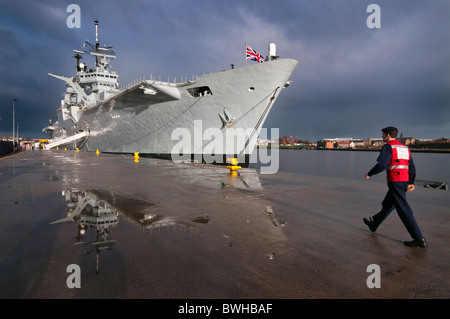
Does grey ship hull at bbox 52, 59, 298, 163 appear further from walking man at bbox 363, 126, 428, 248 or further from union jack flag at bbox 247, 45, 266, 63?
walking man at bbox 363, 126, 428, 248

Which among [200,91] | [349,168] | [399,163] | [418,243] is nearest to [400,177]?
[399,163]

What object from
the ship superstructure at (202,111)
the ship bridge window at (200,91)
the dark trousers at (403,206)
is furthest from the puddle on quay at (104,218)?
the ship bridge window at (200,91)

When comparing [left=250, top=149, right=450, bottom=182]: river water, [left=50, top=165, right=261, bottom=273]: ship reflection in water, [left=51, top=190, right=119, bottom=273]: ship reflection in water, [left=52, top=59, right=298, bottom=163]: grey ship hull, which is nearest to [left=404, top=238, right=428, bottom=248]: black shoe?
[left=50, top=165, right=261, bottom=273]: ship reflection in water

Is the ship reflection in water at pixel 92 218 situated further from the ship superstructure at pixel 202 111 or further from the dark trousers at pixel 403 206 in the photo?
the ship superstructure at pixel 202 111

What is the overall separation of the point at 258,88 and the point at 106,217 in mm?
14270

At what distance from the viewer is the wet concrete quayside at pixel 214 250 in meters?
2.52

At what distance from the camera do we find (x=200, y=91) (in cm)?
1917

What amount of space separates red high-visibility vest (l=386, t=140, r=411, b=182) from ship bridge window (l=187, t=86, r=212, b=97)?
15714 mm

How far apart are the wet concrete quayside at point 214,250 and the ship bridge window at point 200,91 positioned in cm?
1345

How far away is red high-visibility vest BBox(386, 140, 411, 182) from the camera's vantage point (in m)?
3.77
